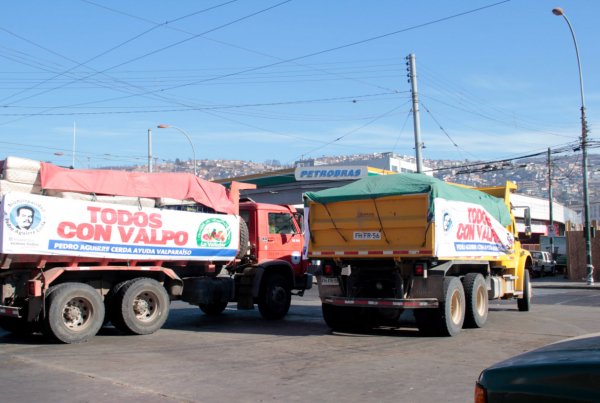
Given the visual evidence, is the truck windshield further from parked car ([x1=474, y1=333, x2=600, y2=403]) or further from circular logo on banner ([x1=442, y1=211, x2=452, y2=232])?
parked car ([x1=474, y1=333, x2=600, y2=403])

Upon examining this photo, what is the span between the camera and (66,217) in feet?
35.9

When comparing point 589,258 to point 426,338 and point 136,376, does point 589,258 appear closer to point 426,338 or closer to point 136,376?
point 426,338

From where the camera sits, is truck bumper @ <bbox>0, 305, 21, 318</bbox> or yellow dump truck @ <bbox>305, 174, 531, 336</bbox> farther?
yellow dump truck @ <bbox>305, 174, 531, 336</bbox>

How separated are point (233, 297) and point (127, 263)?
3.05m

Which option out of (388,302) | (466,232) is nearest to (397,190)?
(466,232)

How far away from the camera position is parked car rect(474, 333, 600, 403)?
3.15 metres

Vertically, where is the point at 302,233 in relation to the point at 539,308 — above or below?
above

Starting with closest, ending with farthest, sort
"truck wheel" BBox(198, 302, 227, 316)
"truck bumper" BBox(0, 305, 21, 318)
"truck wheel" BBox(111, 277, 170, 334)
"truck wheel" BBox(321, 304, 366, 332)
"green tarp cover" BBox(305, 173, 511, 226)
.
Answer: "truck bumper" BBox(0, 305, 21, 318)
"green tarp cover" BBox(305, 173, 511, 226)
"truck wheel" BBox(111, 277, 170, 334)
"truck wheel" BBox(321, 304, 366, 332)
"truck wheel" BBox(198, 302, 227, 316)

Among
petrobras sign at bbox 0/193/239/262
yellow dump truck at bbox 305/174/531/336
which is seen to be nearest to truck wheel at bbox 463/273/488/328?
yellow dump truck at bbox 305/174/531/336

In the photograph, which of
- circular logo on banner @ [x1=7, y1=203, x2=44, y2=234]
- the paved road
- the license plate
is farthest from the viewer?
the license plate

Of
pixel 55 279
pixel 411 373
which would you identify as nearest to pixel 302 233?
pixel 55 279

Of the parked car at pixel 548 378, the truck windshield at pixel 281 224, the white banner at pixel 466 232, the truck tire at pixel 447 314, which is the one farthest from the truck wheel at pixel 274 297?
the parked car at pixel 548 378

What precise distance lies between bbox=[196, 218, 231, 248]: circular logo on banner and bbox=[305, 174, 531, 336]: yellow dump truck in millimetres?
1829

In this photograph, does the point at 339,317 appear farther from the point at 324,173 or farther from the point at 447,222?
the point at 324,173
